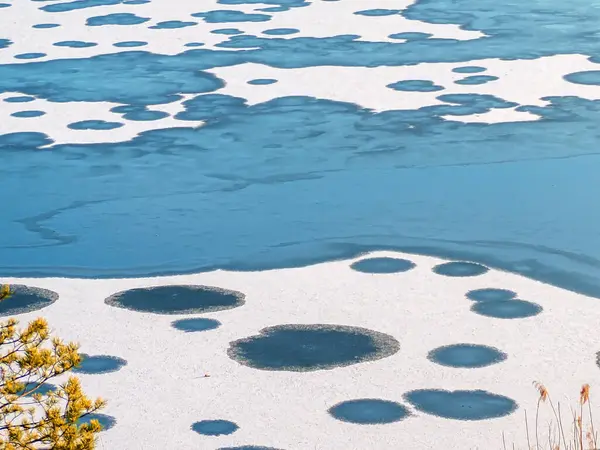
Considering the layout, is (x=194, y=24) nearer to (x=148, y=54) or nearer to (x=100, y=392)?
(x=148, y=54)

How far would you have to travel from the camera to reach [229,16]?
1683cm

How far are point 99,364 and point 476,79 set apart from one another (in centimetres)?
710

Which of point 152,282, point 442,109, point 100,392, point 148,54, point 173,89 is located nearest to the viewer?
point 100,392

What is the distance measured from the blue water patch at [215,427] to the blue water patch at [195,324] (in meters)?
1.13

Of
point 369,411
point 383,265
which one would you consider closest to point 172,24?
point 383,265

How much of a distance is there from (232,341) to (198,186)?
3061mm

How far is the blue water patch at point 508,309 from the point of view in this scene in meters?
6.89

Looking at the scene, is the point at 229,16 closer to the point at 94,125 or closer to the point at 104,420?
the point at 94,125

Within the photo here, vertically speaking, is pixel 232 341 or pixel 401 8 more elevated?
pixel 401 8

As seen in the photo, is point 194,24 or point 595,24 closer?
point 595,24

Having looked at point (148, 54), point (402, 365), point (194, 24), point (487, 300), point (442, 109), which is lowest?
point (402, 365)

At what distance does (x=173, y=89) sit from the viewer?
41.7ft

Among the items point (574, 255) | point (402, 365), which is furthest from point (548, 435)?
point (574, 255)

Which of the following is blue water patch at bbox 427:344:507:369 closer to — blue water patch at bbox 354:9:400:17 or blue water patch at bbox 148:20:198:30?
blue water patch at bbox 148:20:198:30
